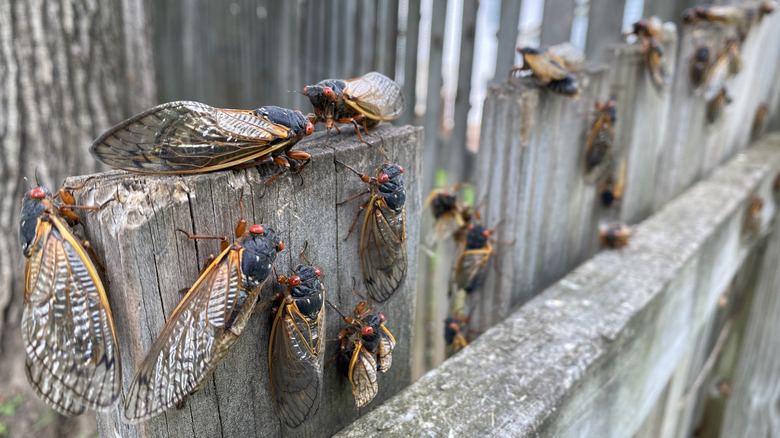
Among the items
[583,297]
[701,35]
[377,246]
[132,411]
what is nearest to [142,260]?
[132,411]

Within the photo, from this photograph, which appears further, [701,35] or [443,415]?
[701,35]

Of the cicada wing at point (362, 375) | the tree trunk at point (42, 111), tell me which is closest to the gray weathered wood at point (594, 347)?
the cicada wing at point (362, 375)

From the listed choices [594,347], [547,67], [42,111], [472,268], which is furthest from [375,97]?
[42,111]

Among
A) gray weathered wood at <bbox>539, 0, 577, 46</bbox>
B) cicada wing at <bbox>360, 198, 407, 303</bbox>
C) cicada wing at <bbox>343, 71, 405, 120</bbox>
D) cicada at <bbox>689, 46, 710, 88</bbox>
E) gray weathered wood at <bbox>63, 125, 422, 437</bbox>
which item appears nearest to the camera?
gray weathered wood at <bbox>63, 125, 422, 437</bbox>

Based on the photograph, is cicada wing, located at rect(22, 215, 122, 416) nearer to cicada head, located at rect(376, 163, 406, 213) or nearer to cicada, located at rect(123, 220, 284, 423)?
cicada, located at rect(123, 220, 284, 423)

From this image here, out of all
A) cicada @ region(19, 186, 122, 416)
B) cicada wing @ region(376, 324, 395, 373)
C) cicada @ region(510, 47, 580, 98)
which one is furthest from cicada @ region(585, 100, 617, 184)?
cicada @ region(19, 186, 122, 416)

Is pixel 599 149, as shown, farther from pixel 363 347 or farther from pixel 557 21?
pixel 363 347

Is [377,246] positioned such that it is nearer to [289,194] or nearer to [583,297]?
[289,194]
